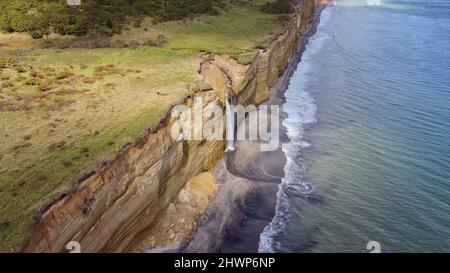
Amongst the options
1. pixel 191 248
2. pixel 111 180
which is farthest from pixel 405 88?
pixel 111 180

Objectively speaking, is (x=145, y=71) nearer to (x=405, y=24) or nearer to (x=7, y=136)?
(x=7, y=136)

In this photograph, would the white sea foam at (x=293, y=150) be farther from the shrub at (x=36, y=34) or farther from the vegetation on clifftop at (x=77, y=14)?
the shrub at (x=36, y=34)

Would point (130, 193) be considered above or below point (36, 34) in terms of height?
below

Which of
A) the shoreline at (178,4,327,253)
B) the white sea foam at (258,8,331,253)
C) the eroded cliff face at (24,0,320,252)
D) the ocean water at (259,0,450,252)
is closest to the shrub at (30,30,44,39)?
the eroded cliff face at (24,0,320,252)

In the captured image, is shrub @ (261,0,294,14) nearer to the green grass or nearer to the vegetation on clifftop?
the vegetation on clifftop

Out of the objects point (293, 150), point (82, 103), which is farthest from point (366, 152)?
point (82, 103)

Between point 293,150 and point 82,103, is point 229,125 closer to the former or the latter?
point 293,150
